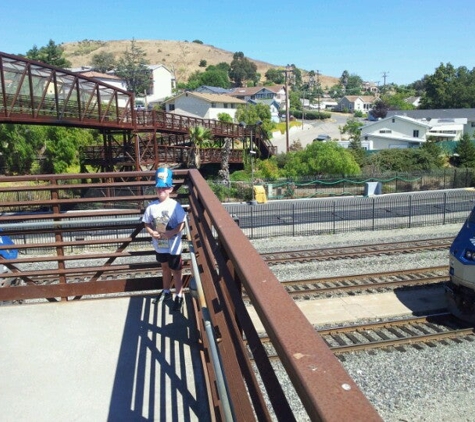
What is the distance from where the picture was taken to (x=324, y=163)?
37906mm

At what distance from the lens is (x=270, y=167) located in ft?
142

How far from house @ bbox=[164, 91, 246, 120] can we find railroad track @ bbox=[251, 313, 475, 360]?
213 ft

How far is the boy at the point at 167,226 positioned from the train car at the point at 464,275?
7.99 m

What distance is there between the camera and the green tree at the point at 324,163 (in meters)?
37.8

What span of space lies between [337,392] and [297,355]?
0.60 ft

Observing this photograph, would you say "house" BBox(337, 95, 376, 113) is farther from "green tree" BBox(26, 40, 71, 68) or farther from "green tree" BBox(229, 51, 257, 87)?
"green tree" BBox(26, 40, 71, 68)

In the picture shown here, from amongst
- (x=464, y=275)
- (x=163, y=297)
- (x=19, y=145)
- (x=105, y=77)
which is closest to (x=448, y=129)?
(x=105, y=77)

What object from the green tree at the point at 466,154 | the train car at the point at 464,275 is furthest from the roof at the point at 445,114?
the train car at the point at 464,275

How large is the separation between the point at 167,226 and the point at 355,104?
5626 inches

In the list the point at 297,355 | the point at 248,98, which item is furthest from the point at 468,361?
the point at 248,98

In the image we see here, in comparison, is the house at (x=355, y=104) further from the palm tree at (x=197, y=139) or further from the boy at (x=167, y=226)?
the boy at (x=167, y=226)

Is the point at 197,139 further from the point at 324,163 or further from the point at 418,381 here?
the point at 418,381

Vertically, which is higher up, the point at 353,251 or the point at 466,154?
the point at 466,154

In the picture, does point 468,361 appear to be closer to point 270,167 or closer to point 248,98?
point 270,167
